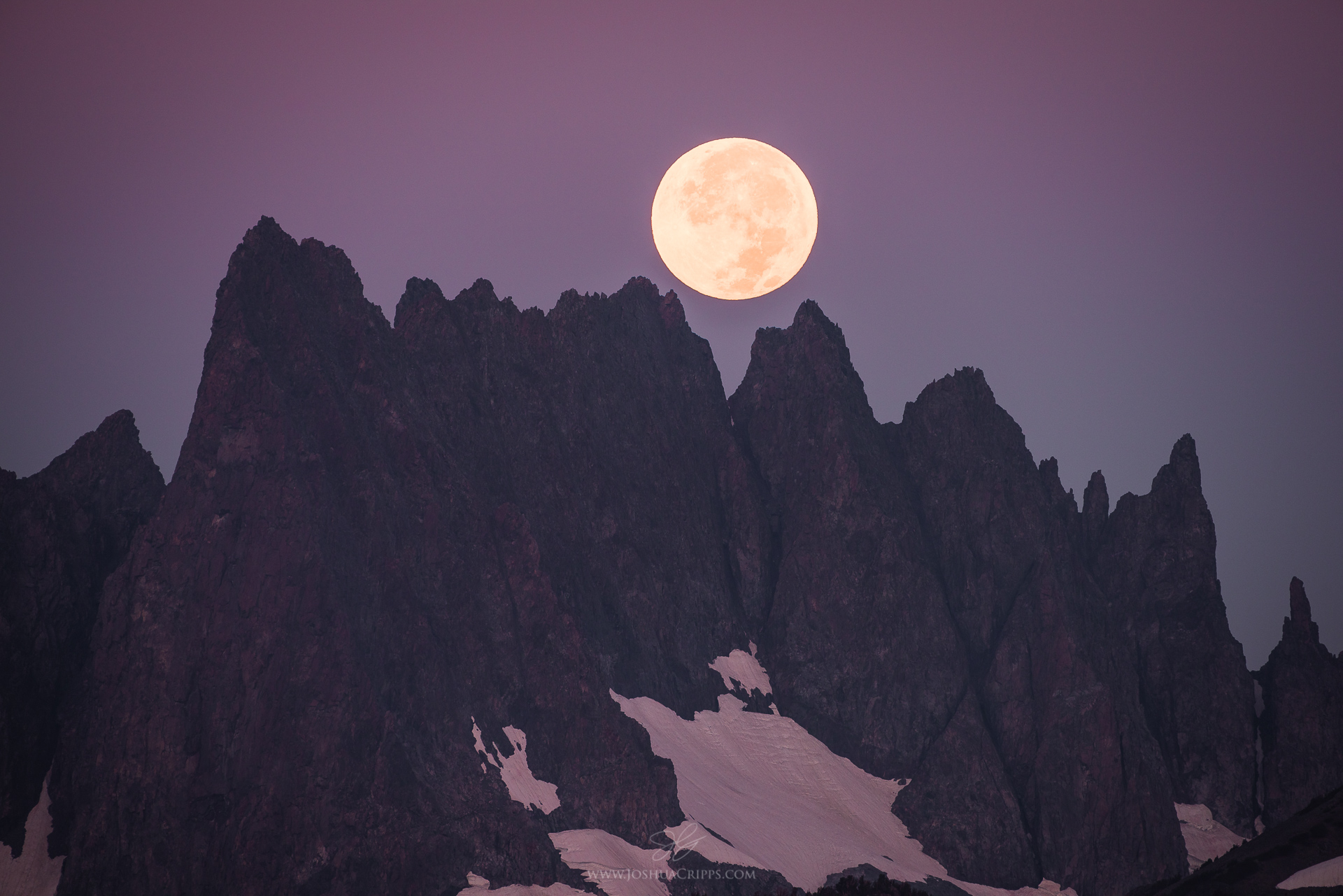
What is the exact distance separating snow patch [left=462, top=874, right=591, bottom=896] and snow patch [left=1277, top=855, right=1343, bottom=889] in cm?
6125

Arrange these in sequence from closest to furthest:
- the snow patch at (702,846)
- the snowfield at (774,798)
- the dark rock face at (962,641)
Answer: the snow patch at (702,846), the snowfield at (774,798), the dark rock face at (962,641)

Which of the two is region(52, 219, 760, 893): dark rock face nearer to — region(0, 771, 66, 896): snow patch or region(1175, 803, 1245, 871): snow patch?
region(0, 771, 66, 896): snow patch

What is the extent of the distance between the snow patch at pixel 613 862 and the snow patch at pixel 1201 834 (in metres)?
71.1

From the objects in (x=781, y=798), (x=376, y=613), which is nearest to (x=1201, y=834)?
(x=781, y=798)

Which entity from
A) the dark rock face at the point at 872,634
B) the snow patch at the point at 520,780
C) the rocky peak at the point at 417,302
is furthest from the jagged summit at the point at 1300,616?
the rocky peak at the point at 417,302

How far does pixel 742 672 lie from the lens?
178m

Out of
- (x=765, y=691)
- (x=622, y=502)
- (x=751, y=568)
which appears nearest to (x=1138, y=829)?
(x=765, y=691)

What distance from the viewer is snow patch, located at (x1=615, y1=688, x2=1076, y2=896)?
138 m

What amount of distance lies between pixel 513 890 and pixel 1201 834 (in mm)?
94637

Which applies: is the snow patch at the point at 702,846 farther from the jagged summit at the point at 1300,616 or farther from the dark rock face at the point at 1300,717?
the jagged summit at the point at 1300,616

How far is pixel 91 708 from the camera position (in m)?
121

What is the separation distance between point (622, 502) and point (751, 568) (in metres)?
23.1

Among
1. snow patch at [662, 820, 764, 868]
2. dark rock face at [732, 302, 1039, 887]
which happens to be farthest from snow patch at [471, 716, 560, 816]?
dark rock face at [732, 302, 1039, 887]

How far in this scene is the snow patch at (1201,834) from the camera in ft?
519
